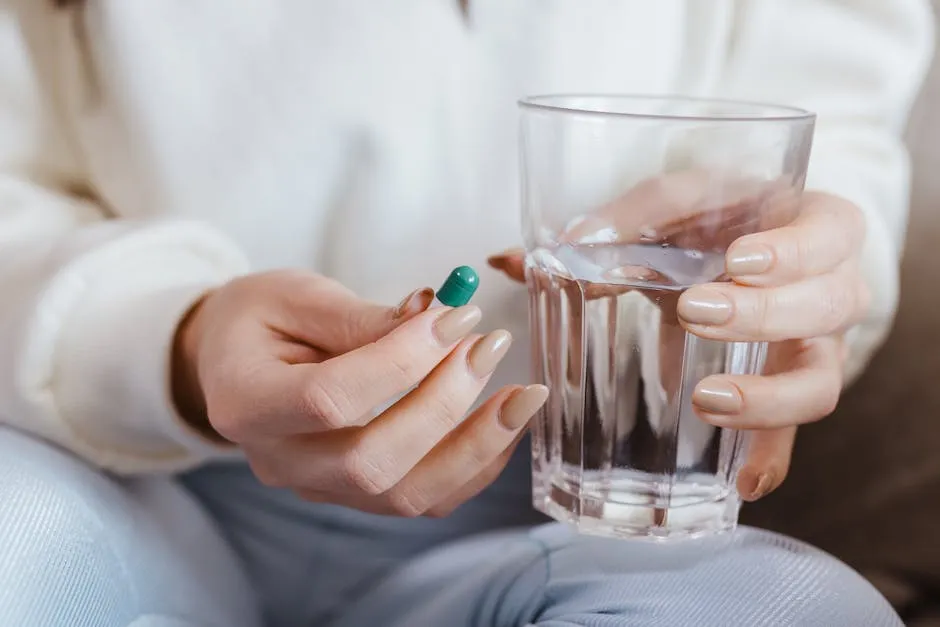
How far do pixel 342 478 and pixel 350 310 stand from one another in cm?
8

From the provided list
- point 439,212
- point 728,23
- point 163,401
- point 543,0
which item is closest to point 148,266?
point 163,401

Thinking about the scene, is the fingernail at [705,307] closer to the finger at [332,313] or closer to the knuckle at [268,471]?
the finger at [332,313]

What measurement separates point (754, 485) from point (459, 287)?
189mm

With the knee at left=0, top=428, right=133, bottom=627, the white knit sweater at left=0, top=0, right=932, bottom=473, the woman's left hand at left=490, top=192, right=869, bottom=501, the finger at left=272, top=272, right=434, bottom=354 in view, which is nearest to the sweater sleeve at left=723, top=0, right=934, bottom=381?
the white knit sweater at left=0, top=0, right=932, bottom=473

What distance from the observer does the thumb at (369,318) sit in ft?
1.32

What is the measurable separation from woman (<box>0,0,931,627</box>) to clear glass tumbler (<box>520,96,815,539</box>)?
2cm

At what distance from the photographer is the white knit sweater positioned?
0.60 meters

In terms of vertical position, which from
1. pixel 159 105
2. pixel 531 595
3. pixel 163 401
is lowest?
pixel 531 595

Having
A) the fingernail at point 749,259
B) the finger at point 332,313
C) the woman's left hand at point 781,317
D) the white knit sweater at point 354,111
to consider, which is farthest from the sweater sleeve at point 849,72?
the finger at point 332,313

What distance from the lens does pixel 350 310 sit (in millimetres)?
417

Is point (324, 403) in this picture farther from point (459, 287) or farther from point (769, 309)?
point (769, 309)

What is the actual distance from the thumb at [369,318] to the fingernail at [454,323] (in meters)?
0.02

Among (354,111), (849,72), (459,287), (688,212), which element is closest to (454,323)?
(459,287)

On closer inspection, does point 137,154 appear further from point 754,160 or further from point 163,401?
point 754,160
